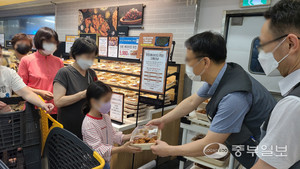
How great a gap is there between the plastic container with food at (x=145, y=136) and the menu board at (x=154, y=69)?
2.17ft

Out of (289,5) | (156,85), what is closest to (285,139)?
(289,5)

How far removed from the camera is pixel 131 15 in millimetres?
4879

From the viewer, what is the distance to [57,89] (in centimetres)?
186

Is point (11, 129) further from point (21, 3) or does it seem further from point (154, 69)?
point (21, 3)

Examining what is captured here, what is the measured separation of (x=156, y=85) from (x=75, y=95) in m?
1.01

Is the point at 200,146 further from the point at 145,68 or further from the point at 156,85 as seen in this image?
the point at 145,68

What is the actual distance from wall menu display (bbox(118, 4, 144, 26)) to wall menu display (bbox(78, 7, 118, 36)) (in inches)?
8.0

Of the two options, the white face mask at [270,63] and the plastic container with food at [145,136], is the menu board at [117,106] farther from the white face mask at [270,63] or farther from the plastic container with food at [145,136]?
the white face mask at [270,63]

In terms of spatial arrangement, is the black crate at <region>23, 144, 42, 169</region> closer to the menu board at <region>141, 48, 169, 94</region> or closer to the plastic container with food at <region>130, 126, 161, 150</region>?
the plastic container with food at <region>130, 126, 161, 150</region>

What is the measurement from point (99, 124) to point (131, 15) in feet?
12.3

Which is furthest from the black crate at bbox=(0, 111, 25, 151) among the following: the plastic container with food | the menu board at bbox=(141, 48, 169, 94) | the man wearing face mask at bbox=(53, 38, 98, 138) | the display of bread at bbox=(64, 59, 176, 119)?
the display of bread at bbox=(64, 59, 176, 119)

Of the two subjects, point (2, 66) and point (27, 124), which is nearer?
point (27, 124)

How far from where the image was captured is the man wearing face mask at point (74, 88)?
1.85 metres

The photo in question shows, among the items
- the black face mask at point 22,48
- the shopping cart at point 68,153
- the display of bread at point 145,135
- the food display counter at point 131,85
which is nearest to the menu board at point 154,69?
the food display counter at point 131,85
